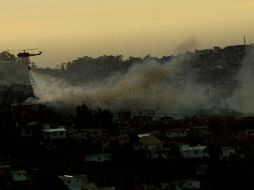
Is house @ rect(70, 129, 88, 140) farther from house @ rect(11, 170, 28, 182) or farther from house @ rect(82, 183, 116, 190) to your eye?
house @ rect(11, 170, 28, 182)

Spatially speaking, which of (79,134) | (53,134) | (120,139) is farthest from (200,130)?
(53,134)

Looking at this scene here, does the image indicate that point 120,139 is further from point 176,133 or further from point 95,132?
point 176,133

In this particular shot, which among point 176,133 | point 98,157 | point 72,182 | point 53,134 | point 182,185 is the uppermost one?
point 53,134

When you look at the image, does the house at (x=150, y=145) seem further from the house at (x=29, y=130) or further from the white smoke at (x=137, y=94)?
the white smoke at (x=137, y=94)

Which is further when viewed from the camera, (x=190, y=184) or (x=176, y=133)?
(x=176, y=133)

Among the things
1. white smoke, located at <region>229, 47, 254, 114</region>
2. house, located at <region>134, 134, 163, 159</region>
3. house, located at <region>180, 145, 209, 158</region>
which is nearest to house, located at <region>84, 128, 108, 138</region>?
house, located at <region>134, 134, 163, 159</region>

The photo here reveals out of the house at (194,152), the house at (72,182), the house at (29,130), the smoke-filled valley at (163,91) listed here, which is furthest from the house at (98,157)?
the smoke-filled valley at (163,91)
